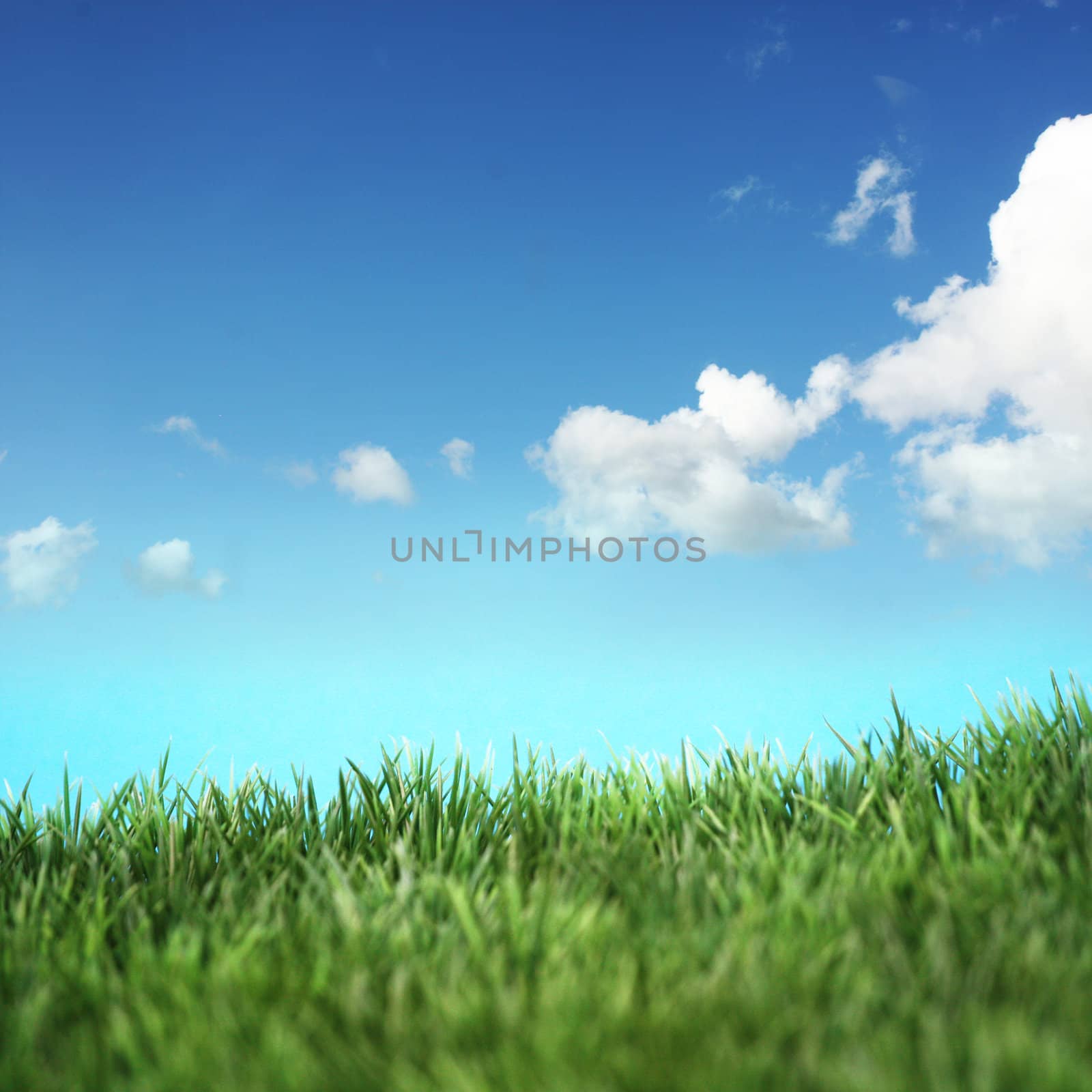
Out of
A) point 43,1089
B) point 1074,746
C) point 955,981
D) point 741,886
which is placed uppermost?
point 1074,746

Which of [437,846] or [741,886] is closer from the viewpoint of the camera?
[741,886]

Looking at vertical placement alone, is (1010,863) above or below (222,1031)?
above

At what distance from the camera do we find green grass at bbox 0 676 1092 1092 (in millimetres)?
1626

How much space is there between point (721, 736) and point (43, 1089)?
8.10ft

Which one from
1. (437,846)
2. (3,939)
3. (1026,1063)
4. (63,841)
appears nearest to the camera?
(1026,1063)

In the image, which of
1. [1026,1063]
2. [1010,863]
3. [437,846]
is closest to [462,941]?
[437,846]

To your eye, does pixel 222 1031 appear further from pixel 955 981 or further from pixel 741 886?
pixel 955 981

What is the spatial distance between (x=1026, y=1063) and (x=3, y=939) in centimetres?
239

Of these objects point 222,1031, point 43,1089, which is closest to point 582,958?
point 222,1031

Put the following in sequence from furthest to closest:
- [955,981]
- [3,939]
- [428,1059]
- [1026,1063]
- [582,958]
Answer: [3,939] < [582,958] < [955,981] < [428,1059] < [1026,1063]

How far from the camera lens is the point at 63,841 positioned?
10.9ft

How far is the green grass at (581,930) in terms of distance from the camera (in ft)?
5.33

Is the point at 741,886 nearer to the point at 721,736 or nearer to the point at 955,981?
the point at 955,981

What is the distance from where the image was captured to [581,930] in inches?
84.0
